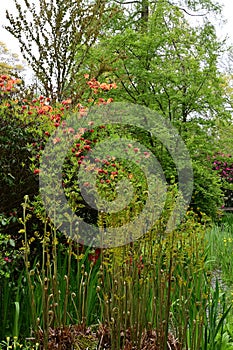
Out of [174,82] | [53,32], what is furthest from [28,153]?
[174,82]

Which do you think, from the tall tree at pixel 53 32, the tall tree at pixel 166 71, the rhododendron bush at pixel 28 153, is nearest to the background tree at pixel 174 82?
the tall tree at pixel 166 71

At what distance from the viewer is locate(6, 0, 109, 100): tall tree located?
7.12m

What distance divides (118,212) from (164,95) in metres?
6.34

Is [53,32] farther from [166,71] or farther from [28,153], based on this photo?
[28,153]

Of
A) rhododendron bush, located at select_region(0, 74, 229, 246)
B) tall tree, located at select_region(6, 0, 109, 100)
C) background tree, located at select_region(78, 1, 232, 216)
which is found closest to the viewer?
rhododendron bush, located at select_region(0, 74, 229, 246)

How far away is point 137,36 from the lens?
325 inches

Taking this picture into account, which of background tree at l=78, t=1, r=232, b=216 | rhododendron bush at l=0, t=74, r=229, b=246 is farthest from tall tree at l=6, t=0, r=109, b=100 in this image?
rhododendron bush at l=0, t=74, r=229, b=246

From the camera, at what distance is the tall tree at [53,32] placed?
7121mm

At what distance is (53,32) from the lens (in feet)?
23.6

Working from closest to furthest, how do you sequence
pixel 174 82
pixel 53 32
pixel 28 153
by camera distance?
pixel 28 153, pixel 53 32, pixel 174 82

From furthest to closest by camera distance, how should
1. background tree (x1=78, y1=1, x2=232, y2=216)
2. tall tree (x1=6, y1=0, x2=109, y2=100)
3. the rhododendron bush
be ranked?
background tree (x1=78, y1=1, x2=232, y2=216), tall tree (x1=6, y1=0, x2=109, y2=100), the rhododendron bush

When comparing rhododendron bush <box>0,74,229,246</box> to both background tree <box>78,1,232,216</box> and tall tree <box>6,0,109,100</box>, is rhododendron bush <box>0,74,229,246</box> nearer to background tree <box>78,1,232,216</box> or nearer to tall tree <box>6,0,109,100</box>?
tall tree <box>6,0,109,100</box>

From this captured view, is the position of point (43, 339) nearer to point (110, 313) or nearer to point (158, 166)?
point (110, 313)

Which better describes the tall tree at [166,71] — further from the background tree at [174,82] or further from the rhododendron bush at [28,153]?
the rhododendron bush at [28,153]
